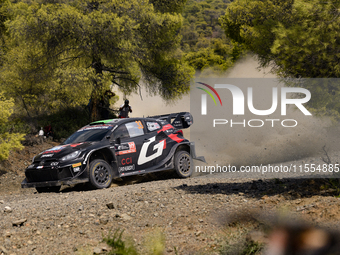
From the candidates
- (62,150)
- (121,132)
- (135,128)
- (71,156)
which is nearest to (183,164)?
(135,128)

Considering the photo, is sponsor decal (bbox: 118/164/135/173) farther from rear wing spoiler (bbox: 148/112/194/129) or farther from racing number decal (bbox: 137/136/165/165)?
rear wing spoiler (bbox: 148/112/194/129)

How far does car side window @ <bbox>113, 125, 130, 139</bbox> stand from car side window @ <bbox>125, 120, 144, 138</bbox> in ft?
0.33

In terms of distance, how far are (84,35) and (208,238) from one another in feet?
44.4

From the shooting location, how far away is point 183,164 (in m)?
9.75

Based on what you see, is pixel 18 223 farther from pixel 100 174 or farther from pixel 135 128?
pixel 135 128

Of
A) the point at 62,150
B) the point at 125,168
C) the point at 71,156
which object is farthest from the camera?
the point at 125,168

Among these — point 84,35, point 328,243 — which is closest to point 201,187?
point 328,243

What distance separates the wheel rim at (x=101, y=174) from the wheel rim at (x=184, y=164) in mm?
2084

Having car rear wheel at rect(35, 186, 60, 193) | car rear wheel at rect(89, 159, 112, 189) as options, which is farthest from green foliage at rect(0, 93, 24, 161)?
car rear wheel at rect(89, 159, 112, 189)

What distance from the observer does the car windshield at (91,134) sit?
8.82 metres

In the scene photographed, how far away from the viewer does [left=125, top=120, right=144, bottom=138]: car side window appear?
30.1ft

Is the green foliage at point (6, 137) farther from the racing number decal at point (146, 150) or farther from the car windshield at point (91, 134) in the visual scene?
the racing number decal at point (146, 150)

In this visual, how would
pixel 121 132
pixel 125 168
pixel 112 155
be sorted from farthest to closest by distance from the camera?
pixel 121 132 < pixel 125 168 < pixel 112 155

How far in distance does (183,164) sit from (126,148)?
1.74 meters
